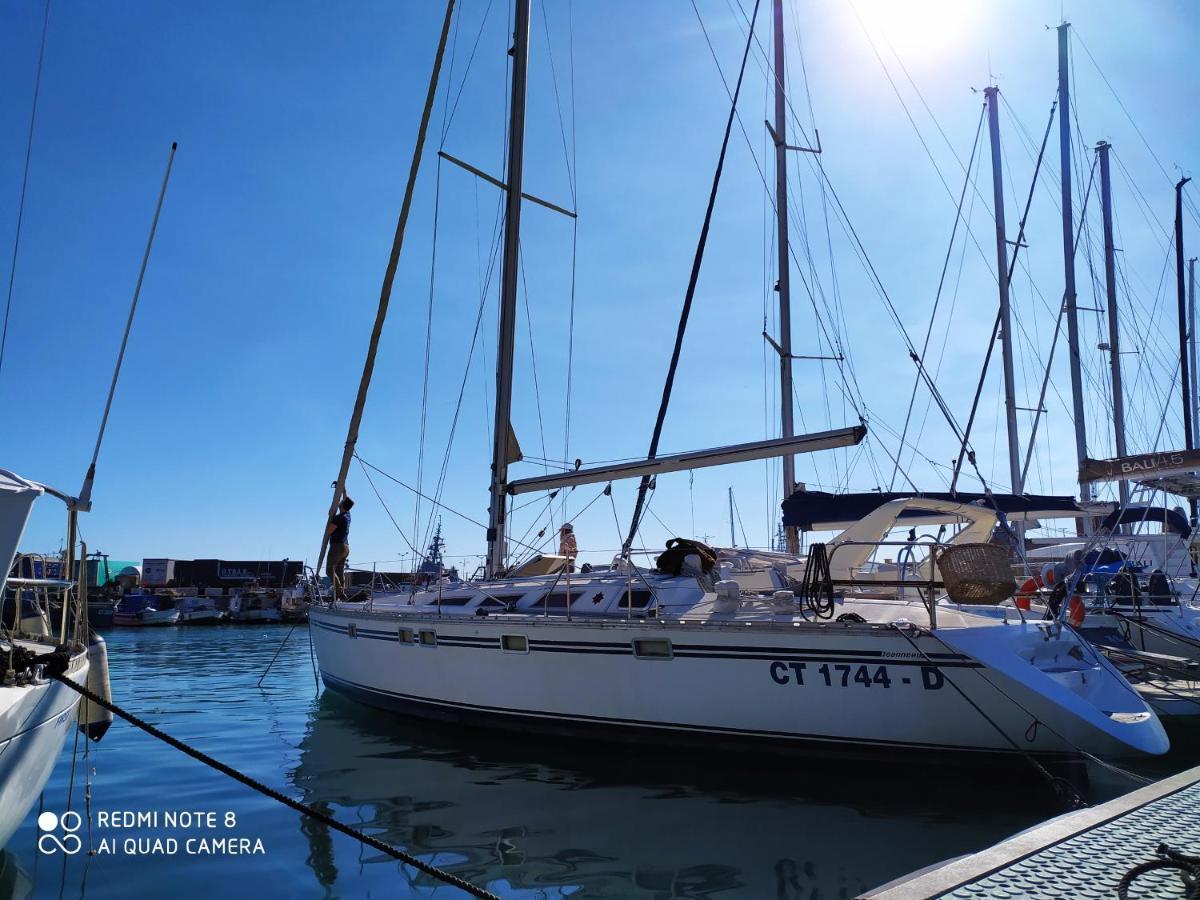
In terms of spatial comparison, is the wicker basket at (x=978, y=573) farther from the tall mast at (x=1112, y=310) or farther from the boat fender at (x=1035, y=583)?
the tall mast at (x=1112, y=310)

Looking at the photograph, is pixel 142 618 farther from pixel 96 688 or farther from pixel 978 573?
pixel 978 573

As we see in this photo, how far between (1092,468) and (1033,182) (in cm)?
1017

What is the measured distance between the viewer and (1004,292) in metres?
21.1

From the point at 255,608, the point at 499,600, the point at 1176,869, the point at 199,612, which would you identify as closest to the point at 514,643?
the point at 499,600

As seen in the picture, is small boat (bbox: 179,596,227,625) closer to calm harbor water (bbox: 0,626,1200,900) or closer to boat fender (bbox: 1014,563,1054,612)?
calm harbor water (bbox: 0,626,1200,900)

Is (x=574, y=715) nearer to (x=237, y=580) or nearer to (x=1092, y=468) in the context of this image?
(x=1092, y=468)

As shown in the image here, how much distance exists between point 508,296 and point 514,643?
6603 mm

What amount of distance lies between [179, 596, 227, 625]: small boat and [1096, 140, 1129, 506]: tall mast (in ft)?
130

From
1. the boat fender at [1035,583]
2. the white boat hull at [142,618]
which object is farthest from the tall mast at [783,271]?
the white boat hull at [142,618]

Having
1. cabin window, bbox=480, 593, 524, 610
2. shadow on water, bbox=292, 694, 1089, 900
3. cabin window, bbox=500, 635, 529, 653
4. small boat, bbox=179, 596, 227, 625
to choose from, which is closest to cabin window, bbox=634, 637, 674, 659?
shadow on water, bbox=292, 694, 1089, 900

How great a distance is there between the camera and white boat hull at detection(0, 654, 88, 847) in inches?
171

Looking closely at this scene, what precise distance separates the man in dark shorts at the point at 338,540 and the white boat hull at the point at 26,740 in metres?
9.65

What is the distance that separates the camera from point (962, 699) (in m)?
8.01

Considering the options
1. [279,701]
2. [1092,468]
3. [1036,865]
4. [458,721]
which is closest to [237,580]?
[279,701]
